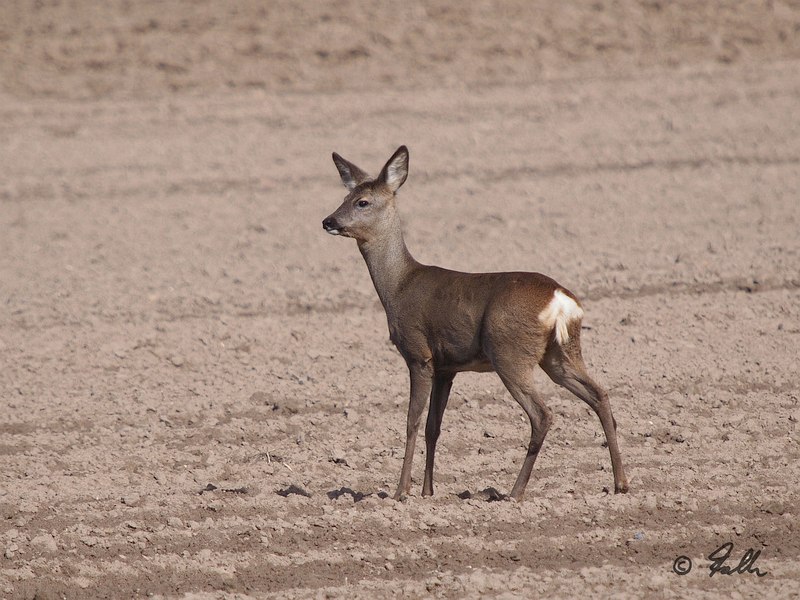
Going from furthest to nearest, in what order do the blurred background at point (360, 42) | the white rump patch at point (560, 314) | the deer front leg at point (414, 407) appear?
the blurred background at point (360, 42) < the deer front leg at point (414, 407) < the white rump patch at point (560, 314)

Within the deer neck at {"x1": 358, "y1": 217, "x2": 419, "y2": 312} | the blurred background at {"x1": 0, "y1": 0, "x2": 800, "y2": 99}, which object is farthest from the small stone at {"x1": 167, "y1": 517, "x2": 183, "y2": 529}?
the blurred background at {"x1": 0, "y1": 0, "x2": 800, "y2": 99}

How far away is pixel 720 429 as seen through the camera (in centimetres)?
853

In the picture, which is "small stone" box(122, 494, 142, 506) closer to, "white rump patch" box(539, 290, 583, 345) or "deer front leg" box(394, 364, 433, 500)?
"deer front leg" box(394, 364, 433, 500)

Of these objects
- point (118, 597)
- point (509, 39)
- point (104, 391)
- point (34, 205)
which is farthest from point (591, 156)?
point (118, 597)

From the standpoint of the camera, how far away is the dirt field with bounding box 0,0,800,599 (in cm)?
709

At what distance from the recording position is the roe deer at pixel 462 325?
6980 mm

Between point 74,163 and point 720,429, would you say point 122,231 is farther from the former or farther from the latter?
point 720,429

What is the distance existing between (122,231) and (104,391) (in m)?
4.94

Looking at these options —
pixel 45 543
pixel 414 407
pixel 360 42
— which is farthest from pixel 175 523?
pixel 360 42

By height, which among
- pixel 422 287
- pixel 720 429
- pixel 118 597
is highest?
pixel 422 287

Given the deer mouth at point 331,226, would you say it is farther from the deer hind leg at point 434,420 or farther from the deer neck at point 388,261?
the deer hind leg at point 434,420

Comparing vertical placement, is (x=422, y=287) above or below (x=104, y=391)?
above

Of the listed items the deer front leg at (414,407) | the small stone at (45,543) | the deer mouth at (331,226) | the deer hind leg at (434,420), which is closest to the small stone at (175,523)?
the small stone at (45,543)

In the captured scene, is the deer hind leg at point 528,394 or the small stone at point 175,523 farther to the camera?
the small stone at point 175,523
